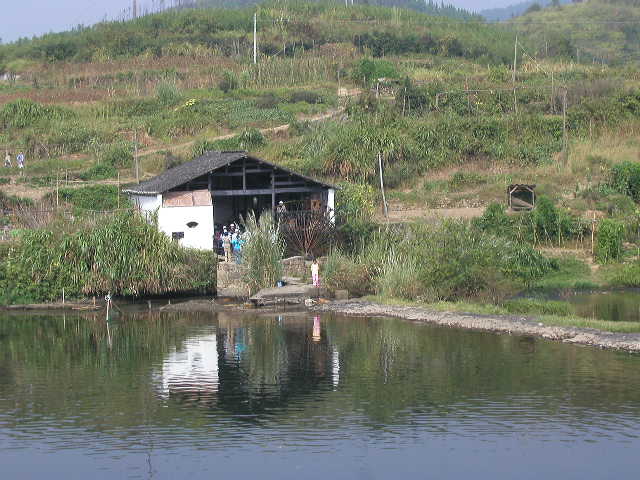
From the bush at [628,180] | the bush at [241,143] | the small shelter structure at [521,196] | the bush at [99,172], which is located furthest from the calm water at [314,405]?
the bush at [241,143]

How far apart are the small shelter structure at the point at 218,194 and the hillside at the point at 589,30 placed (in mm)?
46117

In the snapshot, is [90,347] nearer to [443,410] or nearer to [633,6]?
[443,410]

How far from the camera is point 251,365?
2281 centimetres

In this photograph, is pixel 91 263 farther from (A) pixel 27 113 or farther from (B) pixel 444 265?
(A) pixel 27 113

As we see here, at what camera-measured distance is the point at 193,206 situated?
33.2 metres

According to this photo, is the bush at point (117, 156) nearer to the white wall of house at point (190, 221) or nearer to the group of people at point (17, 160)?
the group of people at point (17, 160)

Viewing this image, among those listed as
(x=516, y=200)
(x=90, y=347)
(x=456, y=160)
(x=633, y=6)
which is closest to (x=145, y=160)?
(x=456, y=160)

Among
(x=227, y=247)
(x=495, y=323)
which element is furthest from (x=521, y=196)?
(x=495, y=323)

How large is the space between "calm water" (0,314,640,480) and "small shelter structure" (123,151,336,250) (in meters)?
6.77

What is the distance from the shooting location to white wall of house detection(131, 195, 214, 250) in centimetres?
3297

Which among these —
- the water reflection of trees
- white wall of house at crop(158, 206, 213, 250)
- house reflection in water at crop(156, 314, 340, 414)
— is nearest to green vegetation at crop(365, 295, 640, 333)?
the water reflection of trees

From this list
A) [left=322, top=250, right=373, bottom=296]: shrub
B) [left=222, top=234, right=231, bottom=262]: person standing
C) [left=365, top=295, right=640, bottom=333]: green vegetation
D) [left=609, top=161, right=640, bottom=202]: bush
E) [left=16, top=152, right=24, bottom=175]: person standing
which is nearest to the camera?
[left=365, top=295, right=640, bottom=333]: green vegetation

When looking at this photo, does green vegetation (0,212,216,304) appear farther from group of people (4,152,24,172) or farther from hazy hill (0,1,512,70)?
hazy hill (0,1,512,70)

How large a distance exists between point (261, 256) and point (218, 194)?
14.5 feet
